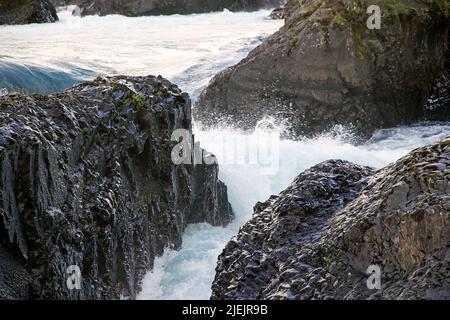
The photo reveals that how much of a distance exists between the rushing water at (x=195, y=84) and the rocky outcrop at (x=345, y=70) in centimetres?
40

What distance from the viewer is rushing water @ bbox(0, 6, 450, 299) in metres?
8.61

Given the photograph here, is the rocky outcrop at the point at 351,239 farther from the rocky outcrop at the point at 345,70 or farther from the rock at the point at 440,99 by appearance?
the rock at the point at 440,99

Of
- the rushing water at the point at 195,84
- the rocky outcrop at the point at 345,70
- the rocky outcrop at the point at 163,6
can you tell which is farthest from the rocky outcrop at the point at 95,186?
the rocky outcrop at the point at 163,6

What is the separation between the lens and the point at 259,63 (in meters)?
14.8

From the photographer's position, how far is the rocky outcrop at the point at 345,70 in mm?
13961

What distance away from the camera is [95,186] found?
22.1 ft

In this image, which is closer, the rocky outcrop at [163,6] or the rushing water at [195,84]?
the rushing water at [195,84]

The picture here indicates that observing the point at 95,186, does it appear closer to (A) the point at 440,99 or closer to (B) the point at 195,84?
(A) the point at 440,99

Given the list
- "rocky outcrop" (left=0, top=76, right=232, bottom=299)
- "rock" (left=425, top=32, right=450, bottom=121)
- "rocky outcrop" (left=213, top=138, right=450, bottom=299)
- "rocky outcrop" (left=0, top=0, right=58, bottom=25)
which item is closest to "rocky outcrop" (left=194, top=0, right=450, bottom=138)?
"rock" (left=425, top=32, right=450, bottom=121)

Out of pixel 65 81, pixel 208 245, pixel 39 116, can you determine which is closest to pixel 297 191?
pixel 39 116

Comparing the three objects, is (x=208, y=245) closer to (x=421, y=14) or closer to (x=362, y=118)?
(x=362, y=118)

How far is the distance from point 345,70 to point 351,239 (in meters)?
10.4

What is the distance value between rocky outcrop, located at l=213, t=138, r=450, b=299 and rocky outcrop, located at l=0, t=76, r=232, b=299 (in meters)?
1.93
